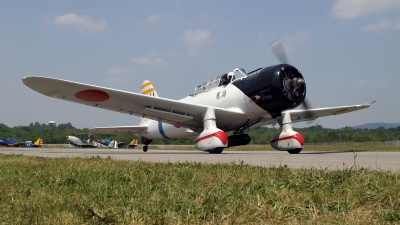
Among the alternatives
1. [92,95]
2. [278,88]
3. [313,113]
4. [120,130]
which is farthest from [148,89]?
[278,88]

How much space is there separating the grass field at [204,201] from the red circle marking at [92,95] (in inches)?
365

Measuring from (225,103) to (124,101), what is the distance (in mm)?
4223

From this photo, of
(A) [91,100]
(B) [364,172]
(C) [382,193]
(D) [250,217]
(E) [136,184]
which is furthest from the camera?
(A) [91,100]

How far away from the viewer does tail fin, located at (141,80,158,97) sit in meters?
23.0

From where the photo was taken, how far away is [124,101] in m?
14.4

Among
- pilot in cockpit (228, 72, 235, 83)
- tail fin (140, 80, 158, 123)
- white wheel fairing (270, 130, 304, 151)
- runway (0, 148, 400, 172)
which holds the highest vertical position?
tail fin (140, 80, 158, 123)

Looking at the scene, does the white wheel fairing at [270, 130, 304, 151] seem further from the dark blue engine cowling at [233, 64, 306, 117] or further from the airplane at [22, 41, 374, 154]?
the dark blue engine cowling at [233, 64, 306, 117]

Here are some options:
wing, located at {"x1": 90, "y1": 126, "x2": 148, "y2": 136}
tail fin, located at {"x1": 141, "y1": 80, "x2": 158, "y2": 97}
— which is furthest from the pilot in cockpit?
tail fin, located at {"x1": 141, "y1": 80, "x2": 158, "y2": 97}

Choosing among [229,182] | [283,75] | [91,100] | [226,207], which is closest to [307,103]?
[283,75]

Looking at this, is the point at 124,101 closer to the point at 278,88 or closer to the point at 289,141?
the point at 278,88

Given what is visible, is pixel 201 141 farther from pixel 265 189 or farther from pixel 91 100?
pixel 265 189

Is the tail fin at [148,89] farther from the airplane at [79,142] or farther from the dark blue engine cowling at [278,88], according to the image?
the airplane at [79,142]

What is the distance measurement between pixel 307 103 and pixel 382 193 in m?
11.4

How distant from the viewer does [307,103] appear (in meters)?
14.3
